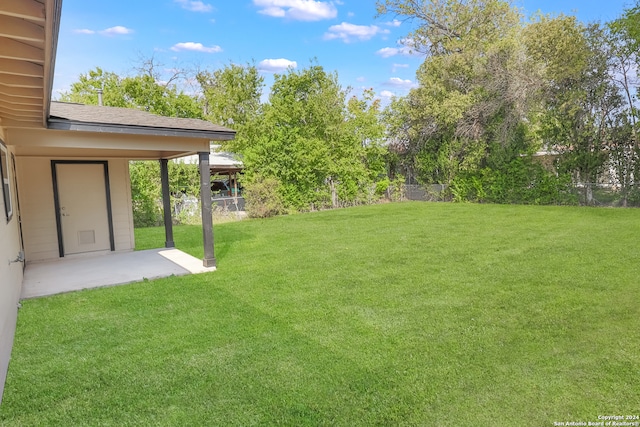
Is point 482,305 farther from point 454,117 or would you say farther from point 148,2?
point 148,2

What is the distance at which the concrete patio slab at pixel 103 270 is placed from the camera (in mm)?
5489

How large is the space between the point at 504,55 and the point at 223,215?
1193 centimetres

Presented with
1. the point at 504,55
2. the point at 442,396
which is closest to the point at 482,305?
the point at 442,396

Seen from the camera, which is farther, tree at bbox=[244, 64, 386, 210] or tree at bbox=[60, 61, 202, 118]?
tree at bbox=[60, 61, 202, 118]

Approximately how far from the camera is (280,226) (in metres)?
11.1

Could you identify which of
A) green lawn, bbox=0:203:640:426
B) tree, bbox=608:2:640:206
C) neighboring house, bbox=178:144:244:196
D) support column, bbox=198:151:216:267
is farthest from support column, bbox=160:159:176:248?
tree, bbox=608:2:640:206

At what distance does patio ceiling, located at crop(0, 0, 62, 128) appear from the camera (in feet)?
5.69

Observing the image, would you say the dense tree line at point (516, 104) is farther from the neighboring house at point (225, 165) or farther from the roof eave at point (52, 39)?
the roof eave at point (52, 39)

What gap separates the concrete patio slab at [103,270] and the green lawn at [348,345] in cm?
41

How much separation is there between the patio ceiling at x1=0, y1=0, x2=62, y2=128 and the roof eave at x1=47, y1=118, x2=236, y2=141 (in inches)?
35.1

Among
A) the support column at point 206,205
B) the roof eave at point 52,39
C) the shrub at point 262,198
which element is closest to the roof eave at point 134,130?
the support column at point 206,205

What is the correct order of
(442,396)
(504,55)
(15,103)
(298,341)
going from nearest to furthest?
(442,396)
(298,341)
(15,103)
(504,55)

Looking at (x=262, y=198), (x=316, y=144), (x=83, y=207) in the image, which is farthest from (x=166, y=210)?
(x=316, y=144)

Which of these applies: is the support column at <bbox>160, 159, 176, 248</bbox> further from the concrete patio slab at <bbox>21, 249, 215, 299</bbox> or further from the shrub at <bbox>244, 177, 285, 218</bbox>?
the shrub at <bbox>244, 177, 285, 218</bbox>
